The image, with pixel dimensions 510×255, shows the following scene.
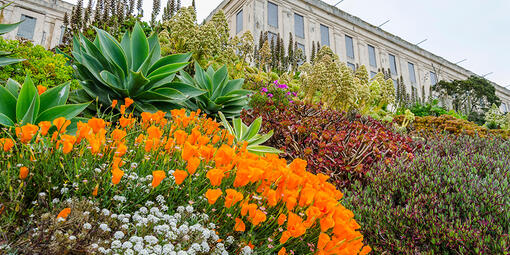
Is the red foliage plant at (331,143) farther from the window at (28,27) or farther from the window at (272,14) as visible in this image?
the window at (28,27)

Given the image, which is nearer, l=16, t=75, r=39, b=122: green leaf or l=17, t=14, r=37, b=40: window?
l=16, t=75, r=39, b=122: green leaf

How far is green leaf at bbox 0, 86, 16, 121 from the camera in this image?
192 cm

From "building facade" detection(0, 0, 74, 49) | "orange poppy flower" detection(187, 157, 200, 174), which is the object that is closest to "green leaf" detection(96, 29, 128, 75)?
"orange poppy flower" detection(187, 157, 200, 174)

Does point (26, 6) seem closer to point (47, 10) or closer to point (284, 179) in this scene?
point (47, 10)

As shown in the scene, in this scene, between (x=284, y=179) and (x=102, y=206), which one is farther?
(x=284, y=179)

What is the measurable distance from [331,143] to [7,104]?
2.67 meters

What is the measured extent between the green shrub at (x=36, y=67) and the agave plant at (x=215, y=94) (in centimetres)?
122

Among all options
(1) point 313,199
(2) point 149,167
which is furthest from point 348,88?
(2) point 149,167

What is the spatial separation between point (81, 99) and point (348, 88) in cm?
395

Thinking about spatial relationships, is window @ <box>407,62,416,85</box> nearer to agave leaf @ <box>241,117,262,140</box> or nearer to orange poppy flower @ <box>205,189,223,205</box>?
agave leaf @ <box>241,117,262,140</box>

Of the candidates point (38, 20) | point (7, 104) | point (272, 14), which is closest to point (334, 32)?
point (272, 14)

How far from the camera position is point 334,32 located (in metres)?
23.8

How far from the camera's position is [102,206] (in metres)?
1.14

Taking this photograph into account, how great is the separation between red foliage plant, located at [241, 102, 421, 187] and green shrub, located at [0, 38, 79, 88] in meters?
2.10
